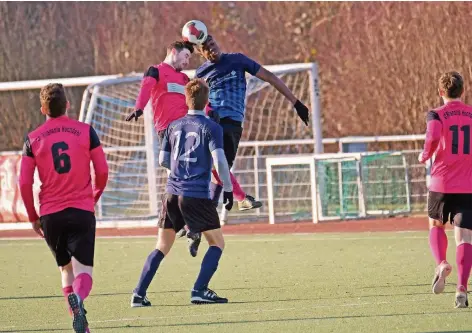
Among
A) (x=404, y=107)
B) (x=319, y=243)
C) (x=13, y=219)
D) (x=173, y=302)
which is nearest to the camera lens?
(x=173, y=302)

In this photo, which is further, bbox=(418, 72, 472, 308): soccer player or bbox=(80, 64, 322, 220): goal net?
bbox=(80, 64, 322, 220): goal net

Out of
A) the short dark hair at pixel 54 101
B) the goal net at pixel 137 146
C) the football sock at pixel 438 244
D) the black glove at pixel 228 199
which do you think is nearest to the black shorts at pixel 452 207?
the football sock at pixel 438 244

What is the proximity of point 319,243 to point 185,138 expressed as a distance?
728cm

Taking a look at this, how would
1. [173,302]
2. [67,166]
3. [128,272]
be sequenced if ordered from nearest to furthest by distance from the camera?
[67,166], [173,302], [128,272]

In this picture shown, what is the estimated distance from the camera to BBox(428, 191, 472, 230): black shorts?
10.7 meters

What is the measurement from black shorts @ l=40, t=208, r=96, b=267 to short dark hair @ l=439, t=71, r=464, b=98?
294 centimetres

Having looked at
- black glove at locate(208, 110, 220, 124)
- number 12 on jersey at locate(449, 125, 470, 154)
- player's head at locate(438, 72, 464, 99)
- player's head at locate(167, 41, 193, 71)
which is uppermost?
player's head at locate(167, 41, 193, 71)

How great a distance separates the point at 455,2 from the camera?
89.2 feet

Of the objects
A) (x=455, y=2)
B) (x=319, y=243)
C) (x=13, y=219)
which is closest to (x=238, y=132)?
(x=319, y=243)

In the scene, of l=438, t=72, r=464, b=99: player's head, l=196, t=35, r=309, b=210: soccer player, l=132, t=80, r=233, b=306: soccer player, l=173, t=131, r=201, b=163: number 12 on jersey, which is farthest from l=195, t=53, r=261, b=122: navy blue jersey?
l=438, t=72, r=464, b=99: player's head

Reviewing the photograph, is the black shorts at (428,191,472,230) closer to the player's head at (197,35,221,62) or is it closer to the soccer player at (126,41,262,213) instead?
the soccer player at (126,41,262,213)

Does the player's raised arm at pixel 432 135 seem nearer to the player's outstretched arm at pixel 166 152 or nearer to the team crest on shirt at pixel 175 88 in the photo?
the player's outstretched arm at pixel 166 152

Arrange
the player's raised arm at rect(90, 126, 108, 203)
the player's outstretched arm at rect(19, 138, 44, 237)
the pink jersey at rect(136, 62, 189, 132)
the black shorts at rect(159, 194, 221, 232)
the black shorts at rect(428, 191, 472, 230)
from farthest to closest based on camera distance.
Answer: the pink jersey at rect(136, 62, 189, 132) < the black shorts at rect(159, 194, 221, 232) < the black shorts at rect(428, 191, 472, 230) < the player's raised arm at rect(90, 126, 108, 203) < the player's outstretched arm at rect(19, 138, 44, 237)

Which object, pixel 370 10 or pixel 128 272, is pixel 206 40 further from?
pixel 370 10
